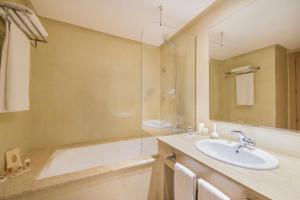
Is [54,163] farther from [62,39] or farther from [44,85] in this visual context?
[62,39]

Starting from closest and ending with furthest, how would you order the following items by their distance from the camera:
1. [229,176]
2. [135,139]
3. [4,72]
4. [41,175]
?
[229,176] < [4,72] < [41,175] < [135,139]

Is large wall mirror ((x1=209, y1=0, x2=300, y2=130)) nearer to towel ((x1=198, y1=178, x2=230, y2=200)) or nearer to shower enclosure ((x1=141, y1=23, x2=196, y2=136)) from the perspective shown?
shower enclosure ((x1=141, y1=23, x2=196, y2=136))

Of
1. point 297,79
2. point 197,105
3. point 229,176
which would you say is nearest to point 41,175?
point 229,176

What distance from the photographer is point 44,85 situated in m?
1.88

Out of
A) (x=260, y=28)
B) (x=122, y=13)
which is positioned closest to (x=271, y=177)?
(x=260, y=28)

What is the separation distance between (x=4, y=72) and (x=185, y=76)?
1966mm

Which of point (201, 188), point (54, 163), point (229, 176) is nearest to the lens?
point (229, 176)

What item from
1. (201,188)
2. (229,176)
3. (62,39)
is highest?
(62,39)

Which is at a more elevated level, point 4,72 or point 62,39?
point 62,39

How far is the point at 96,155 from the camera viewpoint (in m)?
1.96

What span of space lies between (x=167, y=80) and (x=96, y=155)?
65.1 inches

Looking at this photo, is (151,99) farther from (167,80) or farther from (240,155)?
(240,155)

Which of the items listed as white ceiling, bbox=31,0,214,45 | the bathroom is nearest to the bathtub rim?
the bathroom

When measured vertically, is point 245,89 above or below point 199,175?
above
